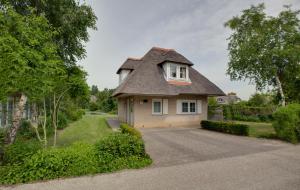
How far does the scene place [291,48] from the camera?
47.5 ft

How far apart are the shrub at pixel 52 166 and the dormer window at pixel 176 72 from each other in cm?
1229

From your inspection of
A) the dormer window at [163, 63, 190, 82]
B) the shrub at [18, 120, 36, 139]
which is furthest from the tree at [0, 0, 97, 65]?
the dormer window at [163, 63, 190, 82]

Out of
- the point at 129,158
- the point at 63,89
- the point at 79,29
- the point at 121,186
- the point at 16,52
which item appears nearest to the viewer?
the point at 121,186

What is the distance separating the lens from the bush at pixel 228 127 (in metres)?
12.1

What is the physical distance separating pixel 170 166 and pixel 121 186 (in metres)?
2.01

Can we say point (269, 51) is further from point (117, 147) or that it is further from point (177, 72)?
point (117, 147)

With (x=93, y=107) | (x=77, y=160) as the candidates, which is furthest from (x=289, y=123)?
(x=93, y=107)

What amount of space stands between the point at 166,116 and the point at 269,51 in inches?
410

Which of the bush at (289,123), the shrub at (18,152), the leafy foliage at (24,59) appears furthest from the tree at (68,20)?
the bush at (289,123)

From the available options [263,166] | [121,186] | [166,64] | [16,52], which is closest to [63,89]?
[16,52]

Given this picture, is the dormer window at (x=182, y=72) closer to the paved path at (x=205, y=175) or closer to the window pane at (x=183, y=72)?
the window pane at (x=183, y=72)

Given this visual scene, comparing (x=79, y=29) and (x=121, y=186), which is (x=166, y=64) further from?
(x=121, y=186)

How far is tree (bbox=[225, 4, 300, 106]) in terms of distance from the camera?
15211mm

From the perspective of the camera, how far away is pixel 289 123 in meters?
9.77
